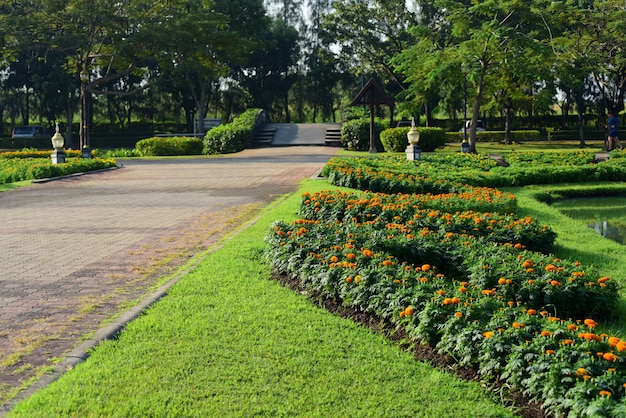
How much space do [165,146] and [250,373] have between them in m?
26.3

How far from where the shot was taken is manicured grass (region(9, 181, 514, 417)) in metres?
3.38

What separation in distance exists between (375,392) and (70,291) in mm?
3374

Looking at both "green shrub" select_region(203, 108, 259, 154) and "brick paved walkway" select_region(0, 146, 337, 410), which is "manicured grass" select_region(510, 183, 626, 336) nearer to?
"brick paved walkway" select_region(0, 146, 337, 410)

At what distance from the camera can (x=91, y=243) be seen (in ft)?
26.7

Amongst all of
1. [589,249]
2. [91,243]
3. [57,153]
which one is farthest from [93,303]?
[57,153]

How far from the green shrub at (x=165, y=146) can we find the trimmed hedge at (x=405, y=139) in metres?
8.72

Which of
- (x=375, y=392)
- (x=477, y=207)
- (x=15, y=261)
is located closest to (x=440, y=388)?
(x=375, y=392)

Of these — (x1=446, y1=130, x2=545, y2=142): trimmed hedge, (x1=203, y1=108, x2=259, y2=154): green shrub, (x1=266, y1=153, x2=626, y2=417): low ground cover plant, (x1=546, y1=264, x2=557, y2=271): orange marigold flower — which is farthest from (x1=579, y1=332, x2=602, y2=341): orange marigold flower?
(x1=446, y1=130, x2=545, y2=142): trimmed hedge

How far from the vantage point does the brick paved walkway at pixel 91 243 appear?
4.71 m

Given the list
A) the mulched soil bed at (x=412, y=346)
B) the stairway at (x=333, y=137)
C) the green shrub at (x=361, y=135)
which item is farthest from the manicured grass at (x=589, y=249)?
the stairway at (x=333, y=137)

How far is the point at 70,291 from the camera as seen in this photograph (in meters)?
5.81

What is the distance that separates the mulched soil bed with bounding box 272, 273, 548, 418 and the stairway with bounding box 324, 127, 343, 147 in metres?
28.4

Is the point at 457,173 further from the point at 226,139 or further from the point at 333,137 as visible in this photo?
the point at 333,137

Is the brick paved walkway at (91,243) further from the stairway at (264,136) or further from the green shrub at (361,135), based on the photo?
the stairway at (264,136)
